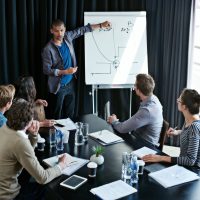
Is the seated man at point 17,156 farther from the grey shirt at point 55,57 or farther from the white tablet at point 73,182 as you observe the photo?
the grey shirt at point 55,57

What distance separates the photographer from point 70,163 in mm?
2512

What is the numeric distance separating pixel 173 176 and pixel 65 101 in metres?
2.64

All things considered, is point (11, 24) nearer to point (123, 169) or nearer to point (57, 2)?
point (57, 2)

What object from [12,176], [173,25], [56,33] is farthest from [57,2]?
[12,176]

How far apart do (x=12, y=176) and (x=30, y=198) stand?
0.25m

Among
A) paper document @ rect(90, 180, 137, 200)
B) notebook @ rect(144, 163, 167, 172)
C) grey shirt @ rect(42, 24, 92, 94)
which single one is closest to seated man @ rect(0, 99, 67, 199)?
paper document @ rect(90, 180, 137, 200)

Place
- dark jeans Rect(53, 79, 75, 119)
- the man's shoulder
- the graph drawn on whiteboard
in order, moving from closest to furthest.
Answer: the man's shoulder, dark jeans Rect(53, 79, 75, 119), the graph drawn on whiteboard

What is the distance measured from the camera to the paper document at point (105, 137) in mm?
2914

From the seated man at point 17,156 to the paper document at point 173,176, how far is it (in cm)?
66

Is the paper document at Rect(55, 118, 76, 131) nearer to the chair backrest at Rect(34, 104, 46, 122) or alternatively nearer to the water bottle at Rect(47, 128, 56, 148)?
the chair backrest at Rect(34, 104, 46, 122)

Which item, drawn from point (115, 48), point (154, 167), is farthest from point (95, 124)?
point (115, 48)

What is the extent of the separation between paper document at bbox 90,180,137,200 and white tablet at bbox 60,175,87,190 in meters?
0.12

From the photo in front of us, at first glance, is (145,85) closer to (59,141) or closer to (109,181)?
(59,141)

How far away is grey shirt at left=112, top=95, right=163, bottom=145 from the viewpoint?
3104 millimetres
